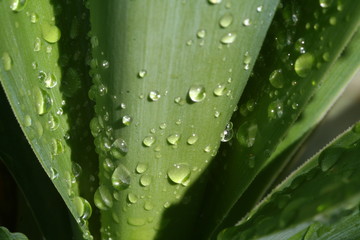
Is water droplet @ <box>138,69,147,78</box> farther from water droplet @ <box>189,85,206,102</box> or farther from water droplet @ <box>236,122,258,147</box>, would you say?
water droplet @ <box>236,122,258,147</box>

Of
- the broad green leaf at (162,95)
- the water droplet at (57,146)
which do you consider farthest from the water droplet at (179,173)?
the water droplet at (57,146)

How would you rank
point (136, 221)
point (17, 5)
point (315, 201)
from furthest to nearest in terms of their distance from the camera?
point (136, 221) < point (17, 5) < point (315, 201)

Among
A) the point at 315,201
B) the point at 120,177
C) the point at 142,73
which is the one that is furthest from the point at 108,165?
the point at 315,201

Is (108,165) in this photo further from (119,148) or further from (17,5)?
(17,5)

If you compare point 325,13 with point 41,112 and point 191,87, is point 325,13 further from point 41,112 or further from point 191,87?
point 41,112

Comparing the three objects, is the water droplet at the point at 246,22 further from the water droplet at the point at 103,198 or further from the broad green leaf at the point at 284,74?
the water droplet at the point at 103,198

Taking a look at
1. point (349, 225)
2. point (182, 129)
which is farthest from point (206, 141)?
point (349, 225)
